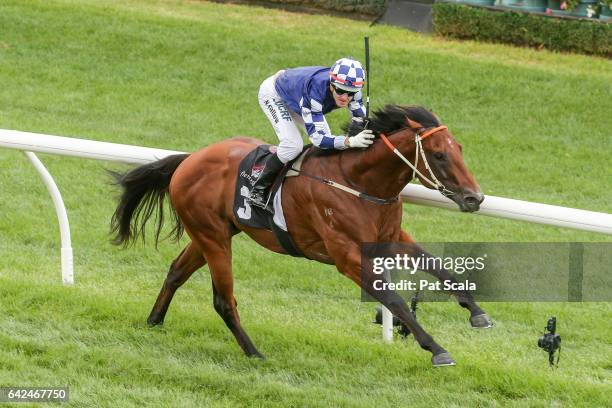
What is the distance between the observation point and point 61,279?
7.24m

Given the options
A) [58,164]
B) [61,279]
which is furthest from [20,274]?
[58,164]

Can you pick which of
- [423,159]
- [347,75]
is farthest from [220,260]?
[423,159]

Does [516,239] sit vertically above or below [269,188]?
below

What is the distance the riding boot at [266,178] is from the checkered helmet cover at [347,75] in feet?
1.88

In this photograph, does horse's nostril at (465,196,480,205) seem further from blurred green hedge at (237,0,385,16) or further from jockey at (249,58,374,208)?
blurred green hedge at (237,0,385,16)

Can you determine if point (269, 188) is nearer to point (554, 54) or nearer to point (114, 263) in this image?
point (114, 263)

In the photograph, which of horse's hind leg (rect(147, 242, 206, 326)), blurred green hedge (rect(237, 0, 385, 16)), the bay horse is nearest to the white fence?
the bay horse

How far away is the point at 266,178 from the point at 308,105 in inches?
17.7

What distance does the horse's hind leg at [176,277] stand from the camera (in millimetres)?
6406

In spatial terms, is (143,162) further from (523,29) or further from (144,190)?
(523,29)

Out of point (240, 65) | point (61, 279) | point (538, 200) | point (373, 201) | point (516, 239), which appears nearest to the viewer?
point (373, 201)

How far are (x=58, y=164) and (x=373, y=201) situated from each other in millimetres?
5759

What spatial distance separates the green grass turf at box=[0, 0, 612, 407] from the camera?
549cm

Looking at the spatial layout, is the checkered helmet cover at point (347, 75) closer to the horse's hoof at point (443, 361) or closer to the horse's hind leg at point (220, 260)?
the horse's hind leg at point (220, 260)
